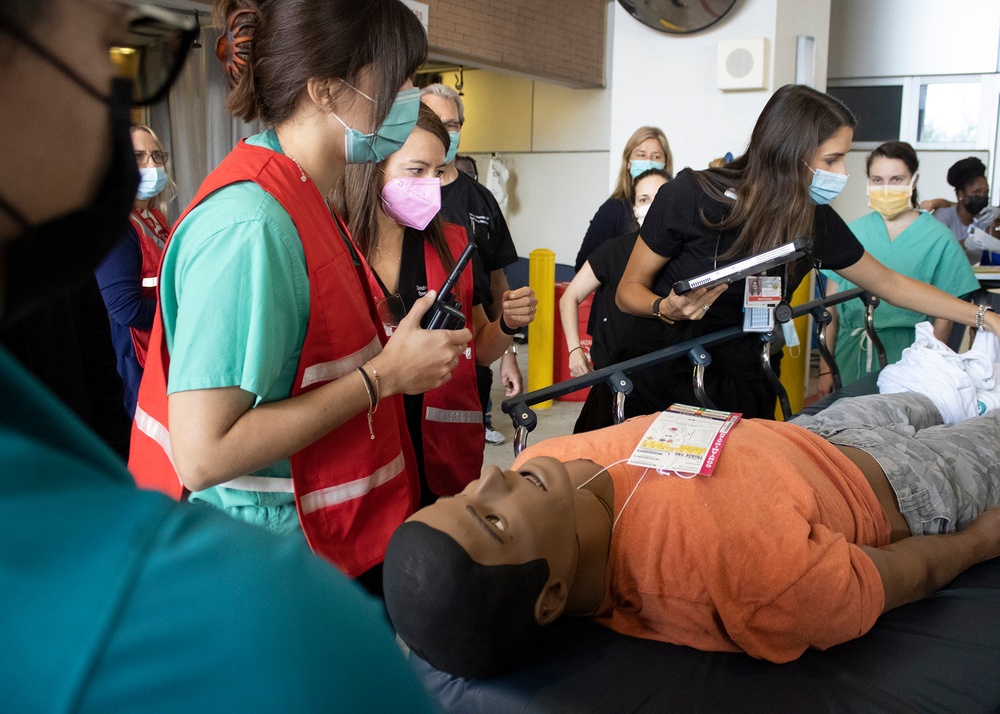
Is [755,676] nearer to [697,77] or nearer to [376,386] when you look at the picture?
[376,386]

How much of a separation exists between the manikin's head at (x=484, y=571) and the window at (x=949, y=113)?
25.7 ft

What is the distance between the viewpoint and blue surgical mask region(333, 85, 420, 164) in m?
1.35

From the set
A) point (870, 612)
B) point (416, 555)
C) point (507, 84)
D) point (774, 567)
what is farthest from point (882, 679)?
point (507, 84)

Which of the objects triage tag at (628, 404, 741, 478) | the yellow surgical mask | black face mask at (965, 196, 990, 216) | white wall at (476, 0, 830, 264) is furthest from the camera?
white wall at (476, 0, 830, 264)

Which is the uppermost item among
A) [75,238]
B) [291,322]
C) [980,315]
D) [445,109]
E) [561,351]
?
[445,109]

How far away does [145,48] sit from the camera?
536mm

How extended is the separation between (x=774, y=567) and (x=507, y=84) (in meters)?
9.05

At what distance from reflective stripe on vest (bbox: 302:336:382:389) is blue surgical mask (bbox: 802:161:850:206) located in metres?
1.75

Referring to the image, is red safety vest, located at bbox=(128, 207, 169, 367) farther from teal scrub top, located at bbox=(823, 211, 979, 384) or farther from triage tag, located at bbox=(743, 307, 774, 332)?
teal scrub top, located at bbox=(823, 211, 979, 384)

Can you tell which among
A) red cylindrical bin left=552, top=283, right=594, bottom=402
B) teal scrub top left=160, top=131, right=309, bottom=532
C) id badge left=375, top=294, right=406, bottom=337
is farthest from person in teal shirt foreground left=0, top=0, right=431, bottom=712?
red cylindrical bin left=552, top=283, right=594, bottom=402

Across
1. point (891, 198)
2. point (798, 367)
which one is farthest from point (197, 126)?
point (891, 198)

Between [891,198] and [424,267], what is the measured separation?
280cm

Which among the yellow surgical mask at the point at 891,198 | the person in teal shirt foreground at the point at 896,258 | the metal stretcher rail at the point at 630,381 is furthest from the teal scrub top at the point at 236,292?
the yellow surgical mask at the point at 891,198

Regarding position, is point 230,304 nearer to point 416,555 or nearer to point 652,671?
point 416,555
